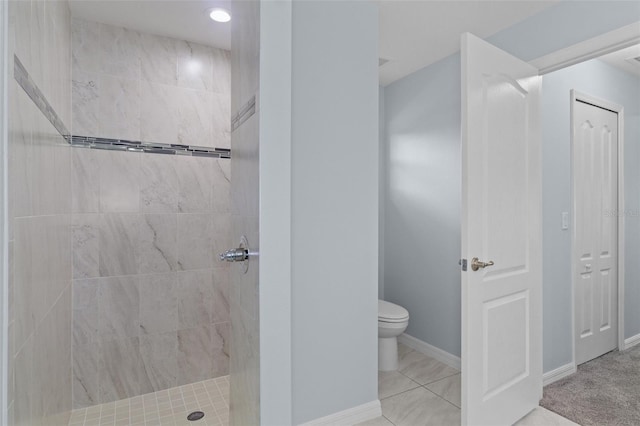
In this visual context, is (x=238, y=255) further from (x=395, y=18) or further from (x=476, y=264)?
(x=395, y=18)

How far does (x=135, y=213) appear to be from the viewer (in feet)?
7.98

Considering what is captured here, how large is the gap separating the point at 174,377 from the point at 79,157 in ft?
5.31

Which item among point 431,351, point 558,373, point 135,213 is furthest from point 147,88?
point 558,373

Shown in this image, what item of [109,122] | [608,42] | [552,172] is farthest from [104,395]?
[608,42]

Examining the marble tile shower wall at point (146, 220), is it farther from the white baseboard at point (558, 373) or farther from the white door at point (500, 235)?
the white baseboard at point (558, 373)

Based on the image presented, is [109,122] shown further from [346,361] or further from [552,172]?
[552,172]

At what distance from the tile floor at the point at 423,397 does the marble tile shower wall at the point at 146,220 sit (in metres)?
1.23

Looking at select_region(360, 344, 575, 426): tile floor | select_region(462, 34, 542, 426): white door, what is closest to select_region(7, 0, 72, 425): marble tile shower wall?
select_region(360, 344, 575, 426): tile floor

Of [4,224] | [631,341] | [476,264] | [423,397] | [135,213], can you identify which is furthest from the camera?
[631,341]

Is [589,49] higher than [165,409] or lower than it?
higher

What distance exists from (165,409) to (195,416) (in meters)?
0.24

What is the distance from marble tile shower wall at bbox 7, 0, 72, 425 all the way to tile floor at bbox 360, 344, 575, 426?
5.25 feet

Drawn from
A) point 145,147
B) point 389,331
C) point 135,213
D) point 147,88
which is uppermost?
point 147,88

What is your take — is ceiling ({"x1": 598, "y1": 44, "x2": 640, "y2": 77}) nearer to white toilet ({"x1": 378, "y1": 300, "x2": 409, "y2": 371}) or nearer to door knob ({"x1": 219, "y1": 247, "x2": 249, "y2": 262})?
white toilet ({"x1": 378, "y1": 300, "x2": 409, "y2": 371})
